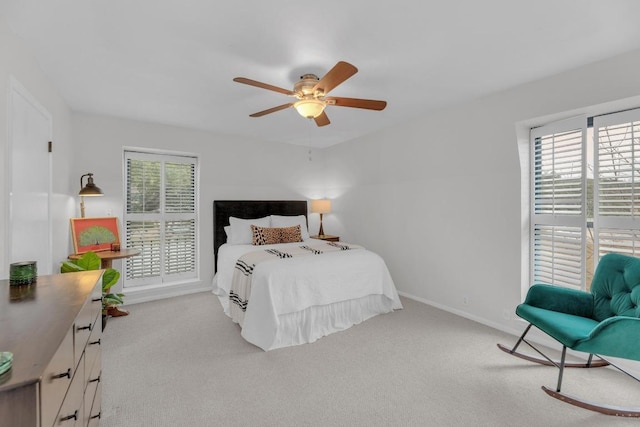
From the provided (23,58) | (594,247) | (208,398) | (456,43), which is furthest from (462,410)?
(23,58)

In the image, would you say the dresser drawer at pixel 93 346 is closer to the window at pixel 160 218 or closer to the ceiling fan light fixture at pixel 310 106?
the ceiling fan light fixture at pixel 310 106

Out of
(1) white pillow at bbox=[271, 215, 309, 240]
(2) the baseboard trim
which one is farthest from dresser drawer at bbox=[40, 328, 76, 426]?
(1) white pillow at bbox=[271, 215, 309, 240]

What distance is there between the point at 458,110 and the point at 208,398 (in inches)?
148

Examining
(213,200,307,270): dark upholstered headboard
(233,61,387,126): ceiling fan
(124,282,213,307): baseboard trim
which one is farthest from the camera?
(213,200,307,270): dark upholstered headboard

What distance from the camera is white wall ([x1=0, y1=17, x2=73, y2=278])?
182cm

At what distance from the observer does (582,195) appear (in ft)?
8.75

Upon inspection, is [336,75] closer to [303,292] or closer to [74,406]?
[303,292]

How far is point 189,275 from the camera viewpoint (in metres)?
4.54

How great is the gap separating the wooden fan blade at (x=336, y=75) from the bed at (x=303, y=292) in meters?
1.70

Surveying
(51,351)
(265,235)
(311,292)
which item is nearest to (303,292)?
(311,292)

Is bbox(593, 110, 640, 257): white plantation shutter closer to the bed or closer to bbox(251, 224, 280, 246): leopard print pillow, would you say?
the bed

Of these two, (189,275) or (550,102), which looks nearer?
(550,102)

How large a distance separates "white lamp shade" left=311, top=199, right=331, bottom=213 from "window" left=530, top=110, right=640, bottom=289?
3.10m

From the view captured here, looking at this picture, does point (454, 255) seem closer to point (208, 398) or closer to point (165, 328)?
point (208, 398)
